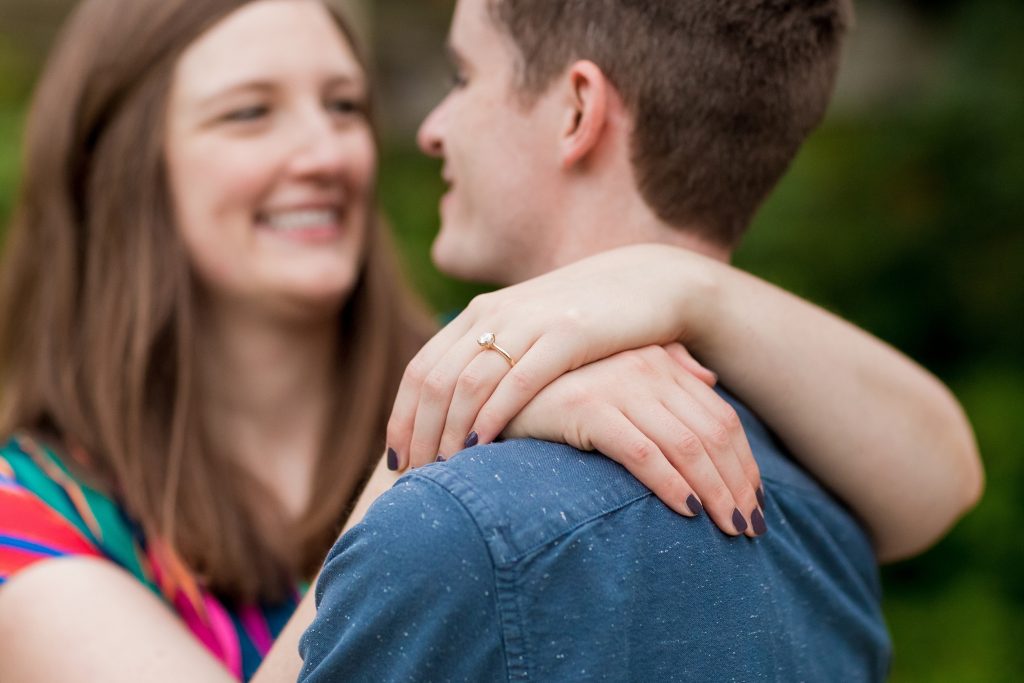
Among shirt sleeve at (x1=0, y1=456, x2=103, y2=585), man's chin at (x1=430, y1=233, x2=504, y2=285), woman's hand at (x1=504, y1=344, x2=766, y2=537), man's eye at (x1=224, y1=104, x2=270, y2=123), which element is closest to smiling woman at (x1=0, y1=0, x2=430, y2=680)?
man's eye at (x1=224, y1=104, x2=270, y2=123)

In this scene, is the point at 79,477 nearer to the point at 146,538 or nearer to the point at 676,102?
the point at 146,538

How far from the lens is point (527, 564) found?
1.26 m

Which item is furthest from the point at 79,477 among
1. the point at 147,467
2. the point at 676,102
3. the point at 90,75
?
the point at 676,102

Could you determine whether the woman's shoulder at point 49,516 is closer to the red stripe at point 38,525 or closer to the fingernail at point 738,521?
the red stripe at point 38,525

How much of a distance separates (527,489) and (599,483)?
0.34 ft

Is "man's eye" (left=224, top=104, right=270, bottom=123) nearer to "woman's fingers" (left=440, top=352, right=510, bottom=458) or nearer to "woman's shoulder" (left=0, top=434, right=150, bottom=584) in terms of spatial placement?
"woman's shoulder" (left=0, top=434, right=150, bottom=584)

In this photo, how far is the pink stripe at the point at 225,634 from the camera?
2162 millimetres

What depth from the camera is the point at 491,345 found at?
1.43 meters

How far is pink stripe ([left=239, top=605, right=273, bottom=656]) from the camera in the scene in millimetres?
2236

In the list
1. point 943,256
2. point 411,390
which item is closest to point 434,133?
point 411,390

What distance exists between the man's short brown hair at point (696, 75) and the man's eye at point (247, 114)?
0.90 meters

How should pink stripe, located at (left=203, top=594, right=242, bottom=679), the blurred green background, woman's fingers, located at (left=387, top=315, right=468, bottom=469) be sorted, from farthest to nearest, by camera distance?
the blurred green background < pink stripe, located at (left=203, top=594, right=242, bottom=679) < woman's fingers, located at (left=387, top=315, right=468, bottom=469)

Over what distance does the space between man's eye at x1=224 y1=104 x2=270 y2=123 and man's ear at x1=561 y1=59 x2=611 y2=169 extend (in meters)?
1.05

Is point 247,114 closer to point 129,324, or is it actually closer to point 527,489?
point 129,324
